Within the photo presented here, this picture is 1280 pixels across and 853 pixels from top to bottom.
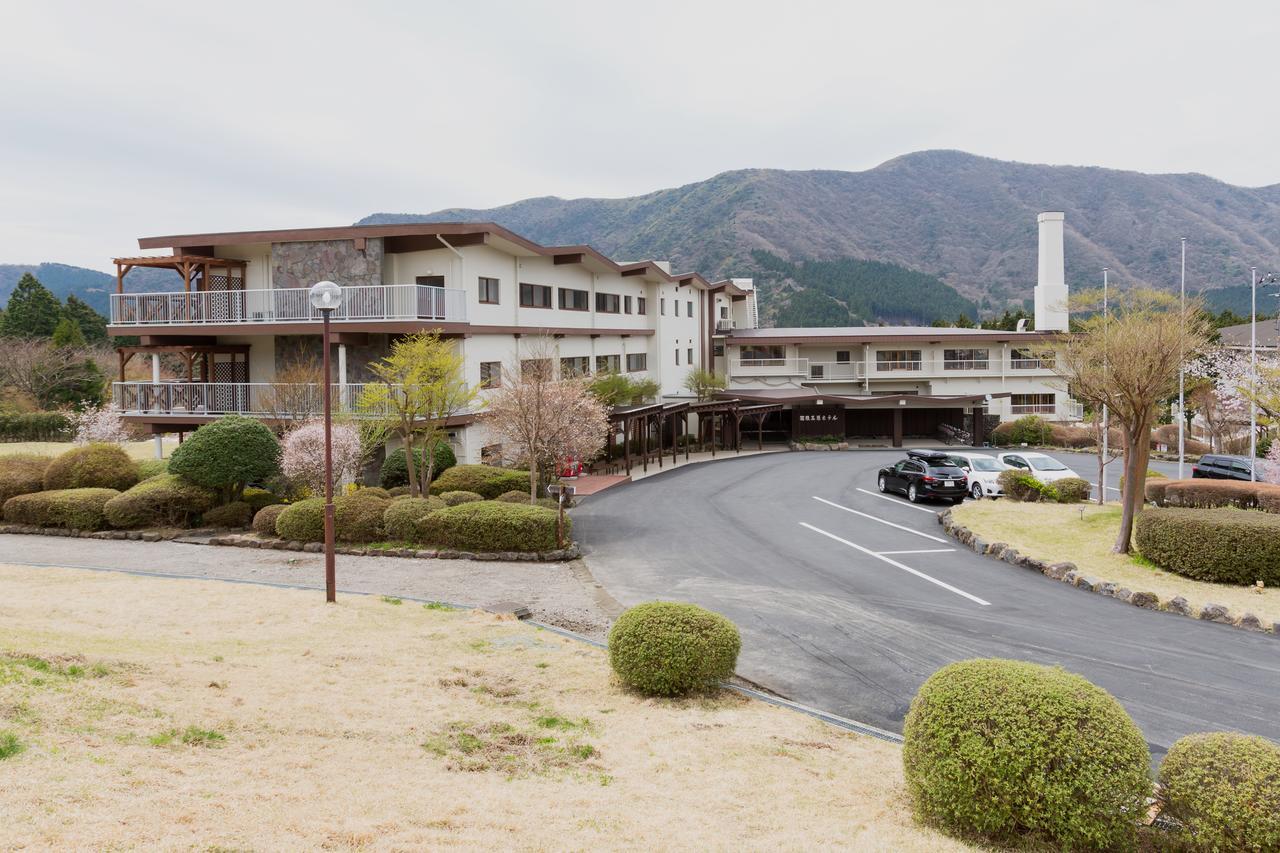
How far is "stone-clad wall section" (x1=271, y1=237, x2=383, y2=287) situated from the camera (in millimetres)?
28516

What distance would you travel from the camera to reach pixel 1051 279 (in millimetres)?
63375

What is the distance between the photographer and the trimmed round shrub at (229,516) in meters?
21.6

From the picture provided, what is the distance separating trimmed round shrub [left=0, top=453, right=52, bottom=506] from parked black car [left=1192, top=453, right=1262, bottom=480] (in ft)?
118

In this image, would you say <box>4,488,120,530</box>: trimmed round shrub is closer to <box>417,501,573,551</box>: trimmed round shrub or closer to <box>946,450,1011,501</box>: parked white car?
<box>417,501,573,551</box>: trimmed round shrub

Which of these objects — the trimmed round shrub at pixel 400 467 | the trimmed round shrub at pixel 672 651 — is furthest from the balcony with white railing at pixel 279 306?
the trimmed round shrub at pixel 672 651

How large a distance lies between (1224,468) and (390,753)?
31.1 m

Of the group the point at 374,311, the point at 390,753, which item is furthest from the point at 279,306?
the point at 390,753

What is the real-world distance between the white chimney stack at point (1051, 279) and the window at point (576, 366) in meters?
38.7

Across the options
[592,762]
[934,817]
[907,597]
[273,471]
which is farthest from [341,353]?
[934,817]

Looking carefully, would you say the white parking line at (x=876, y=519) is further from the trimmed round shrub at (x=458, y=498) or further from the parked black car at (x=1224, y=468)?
the parked black car at (x=1224, y=468)

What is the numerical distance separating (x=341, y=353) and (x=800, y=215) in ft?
565

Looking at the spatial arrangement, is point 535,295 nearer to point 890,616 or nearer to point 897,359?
point 890,616

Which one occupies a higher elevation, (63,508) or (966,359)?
(966,359)

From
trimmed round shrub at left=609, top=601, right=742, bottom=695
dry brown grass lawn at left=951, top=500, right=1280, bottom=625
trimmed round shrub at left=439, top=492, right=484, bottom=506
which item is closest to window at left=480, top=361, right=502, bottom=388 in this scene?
trimmed round shrub at left=439, top=492, right=484, bottom=506
